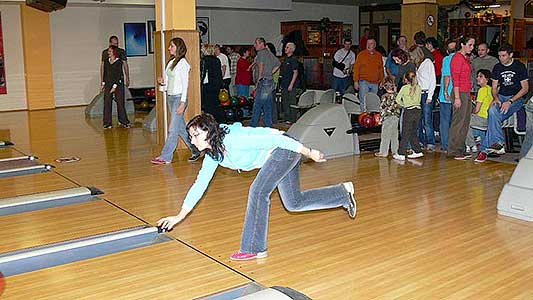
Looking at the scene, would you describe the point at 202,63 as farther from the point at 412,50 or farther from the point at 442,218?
the point at 442,218

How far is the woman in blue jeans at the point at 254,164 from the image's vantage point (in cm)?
347

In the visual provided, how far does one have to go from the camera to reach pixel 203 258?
4070 millimetres

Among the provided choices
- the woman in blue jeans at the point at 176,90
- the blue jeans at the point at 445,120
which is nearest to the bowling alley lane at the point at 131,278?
the woman in blue jeans at the point at 176,90

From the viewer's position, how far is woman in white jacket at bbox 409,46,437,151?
7.37 meters

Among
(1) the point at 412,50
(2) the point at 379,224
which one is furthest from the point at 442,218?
(1) the point at 412,50

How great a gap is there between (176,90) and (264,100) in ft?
7.70

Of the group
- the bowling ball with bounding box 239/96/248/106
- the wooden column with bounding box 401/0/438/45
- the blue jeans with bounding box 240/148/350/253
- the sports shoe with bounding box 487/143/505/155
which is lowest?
the sports shoe with bounding box 487/143/505/155

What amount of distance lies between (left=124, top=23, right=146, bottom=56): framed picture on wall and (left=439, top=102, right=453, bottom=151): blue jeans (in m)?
9.33

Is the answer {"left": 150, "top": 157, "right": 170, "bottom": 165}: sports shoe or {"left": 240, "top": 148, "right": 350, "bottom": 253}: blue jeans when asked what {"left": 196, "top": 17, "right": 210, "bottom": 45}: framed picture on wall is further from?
{"left": 240, "top": 148, "right": 350, "bottom": 253}: blue jeans

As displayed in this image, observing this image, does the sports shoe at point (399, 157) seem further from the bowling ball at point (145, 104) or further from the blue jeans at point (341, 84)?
the bowling ball at point (145, 104)

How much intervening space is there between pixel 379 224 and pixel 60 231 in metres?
2.47

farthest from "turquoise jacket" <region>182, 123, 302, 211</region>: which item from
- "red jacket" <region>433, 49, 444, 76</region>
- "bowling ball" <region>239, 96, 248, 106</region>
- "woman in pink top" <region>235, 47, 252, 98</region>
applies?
"woman in pink top" <region>235, 47, 252, 98</region>

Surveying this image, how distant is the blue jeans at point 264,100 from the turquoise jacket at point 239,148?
5462 mm

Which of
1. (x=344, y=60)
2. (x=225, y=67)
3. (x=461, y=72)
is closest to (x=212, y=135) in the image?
(x=461, y=72)
